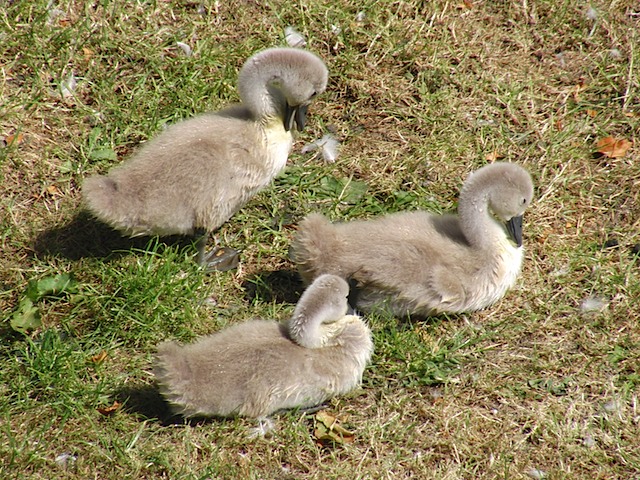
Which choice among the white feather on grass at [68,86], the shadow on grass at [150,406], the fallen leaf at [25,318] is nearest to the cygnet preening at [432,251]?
the shadow on grass at [150,406]

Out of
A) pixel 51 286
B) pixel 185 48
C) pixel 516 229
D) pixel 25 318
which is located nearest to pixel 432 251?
pixel 516 229

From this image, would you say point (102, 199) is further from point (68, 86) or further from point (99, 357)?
point (68, 86)

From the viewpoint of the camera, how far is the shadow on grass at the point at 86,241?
18.7 feet

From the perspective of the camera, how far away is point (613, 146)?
6.65 m

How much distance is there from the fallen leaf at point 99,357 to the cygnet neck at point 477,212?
2270 mm

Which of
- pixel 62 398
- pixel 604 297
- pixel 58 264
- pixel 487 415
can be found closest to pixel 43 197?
pixel 58 264

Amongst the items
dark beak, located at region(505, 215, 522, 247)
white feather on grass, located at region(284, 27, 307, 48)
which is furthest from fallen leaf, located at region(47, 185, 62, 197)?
dark beak, located at region(505, 215, 522, 247)

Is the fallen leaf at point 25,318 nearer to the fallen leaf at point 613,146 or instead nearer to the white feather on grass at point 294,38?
the white feather on grass at point 294,38

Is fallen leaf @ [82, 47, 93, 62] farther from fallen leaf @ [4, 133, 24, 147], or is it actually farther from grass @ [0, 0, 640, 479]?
fallen leaf @ [4, 133, 24, 147]

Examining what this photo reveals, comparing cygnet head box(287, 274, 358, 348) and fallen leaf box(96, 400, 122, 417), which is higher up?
cygnet head box(287, 274, 358, 348)

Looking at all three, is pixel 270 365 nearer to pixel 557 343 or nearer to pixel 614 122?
pixel 557 343

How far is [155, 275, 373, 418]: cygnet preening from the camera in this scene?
14.9 ft

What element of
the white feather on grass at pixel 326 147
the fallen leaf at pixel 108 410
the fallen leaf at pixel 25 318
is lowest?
the fallen leaf at pixel 108 410

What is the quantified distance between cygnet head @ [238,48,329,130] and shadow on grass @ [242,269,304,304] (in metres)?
1.09
